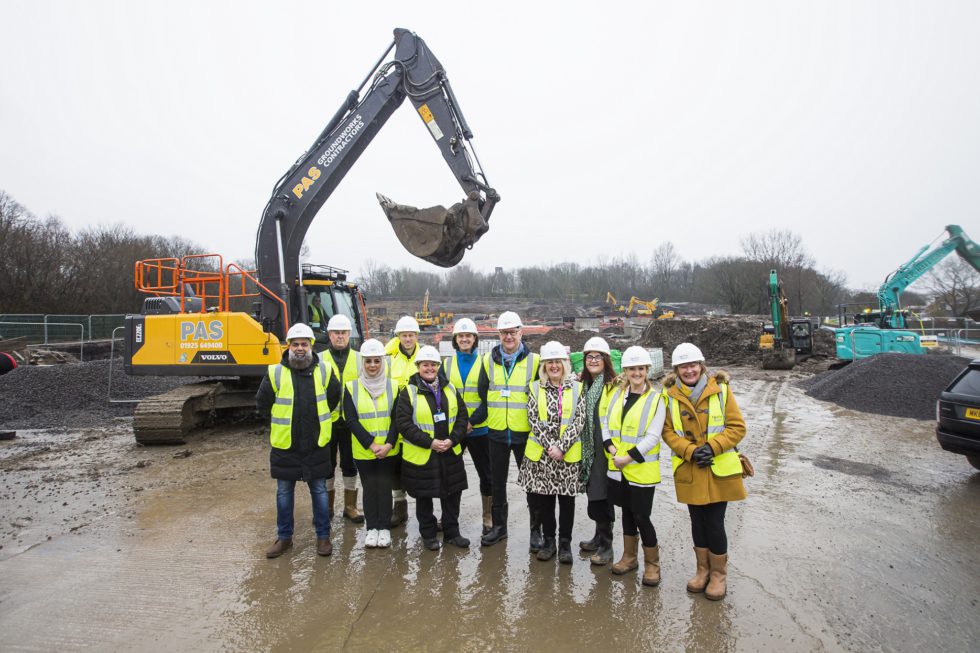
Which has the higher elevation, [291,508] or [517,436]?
[517,436]

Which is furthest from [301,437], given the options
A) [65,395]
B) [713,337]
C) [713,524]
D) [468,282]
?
[468,282]

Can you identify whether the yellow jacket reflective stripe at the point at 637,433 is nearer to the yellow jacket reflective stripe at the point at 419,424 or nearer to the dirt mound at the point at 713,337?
the yellow jacket reflective stripe at the point at 419,424

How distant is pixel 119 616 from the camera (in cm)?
341

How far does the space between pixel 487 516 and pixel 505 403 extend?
113 centimetres

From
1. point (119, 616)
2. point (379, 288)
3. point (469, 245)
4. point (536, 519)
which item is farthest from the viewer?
point (379, 288)

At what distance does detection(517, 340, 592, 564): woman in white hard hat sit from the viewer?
393 cm

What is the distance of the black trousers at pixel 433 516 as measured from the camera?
4270 mm

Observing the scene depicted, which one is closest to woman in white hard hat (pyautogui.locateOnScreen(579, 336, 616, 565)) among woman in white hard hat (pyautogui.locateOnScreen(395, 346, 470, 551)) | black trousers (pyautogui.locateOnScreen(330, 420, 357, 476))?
woman in white hard hat (pyautogui.locateOnScreen(395, 346, 470, 551))

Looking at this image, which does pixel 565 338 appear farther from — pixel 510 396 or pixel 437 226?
pixel 510 396

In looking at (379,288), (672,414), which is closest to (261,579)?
(672,414)

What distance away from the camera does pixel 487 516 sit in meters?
4.64

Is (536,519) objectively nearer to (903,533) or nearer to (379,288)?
(903,533)

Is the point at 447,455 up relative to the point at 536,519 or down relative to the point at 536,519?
up

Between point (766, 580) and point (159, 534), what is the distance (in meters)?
5.00
